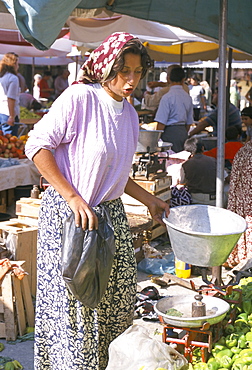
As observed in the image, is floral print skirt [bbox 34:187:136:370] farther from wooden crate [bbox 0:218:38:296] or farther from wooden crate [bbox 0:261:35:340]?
wooden crate [bbox 0:218:38:296]

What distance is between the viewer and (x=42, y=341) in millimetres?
2787

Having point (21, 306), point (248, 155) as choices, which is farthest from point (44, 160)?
point (248, 155)

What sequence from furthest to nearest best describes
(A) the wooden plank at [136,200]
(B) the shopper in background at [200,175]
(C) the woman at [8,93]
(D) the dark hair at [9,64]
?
(D) the dark hair at [9,64] < (C) the woman at [8,93] < (B) the shopper in background at [200,175] < (A) the wooden plank at [136,200]

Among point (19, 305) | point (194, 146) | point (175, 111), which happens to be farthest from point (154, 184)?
point (175, 111)

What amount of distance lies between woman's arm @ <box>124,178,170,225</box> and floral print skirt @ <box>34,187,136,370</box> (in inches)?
7.2

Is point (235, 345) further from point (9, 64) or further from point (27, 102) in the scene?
point (27, 102)

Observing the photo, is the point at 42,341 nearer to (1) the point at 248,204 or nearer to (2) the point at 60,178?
(2) the point at 60,178

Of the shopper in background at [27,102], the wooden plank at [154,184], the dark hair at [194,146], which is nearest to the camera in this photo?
the wooden plank at [154,184]

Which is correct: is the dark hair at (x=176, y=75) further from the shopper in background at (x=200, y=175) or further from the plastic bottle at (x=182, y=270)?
the plastic bottle at (x=182, y=270)

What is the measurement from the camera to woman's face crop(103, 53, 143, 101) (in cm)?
249

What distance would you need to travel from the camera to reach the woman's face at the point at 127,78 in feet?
8.18

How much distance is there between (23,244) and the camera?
4.23 m

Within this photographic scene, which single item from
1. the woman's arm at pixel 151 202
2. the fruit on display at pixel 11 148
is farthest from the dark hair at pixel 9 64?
the woman's arm at pixel 151 202

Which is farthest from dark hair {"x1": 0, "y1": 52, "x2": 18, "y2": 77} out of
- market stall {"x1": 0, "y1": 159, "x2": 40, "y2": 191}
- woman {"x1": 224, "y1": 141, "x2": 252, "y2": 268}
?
woman {"x1": 224, "y1": 141, "x2": 252, "y2": 268}
